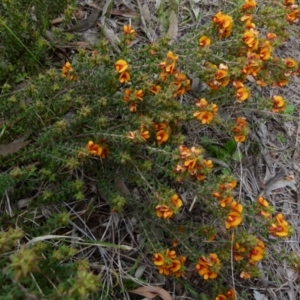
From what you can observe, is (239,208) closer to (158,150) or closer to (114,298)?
(158,150)

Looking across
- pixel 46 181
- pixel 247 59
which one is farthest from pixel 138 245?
pixel 247 59

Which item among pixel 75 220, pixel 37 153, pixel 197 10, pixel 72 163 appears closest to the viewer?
pixel 72 163

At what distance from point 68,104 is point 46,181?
40cm

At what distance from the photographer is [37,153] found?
7.77 ft

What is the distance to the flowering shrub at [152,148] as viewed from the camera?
225 cm

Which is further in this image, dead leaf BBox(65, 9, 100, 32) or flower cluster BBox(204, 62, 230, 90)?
dead leaf BBox(65, 9, 100, 32)

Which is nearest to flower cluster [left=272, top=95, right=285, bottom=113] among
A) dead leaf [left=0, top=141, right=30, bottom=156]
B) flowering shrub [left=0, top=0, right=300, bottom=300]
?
flowering shrub [left=0, top=0, right=300, bottom=300]

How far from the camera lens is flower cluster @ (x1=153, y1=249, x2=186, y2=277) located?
88.5 inches

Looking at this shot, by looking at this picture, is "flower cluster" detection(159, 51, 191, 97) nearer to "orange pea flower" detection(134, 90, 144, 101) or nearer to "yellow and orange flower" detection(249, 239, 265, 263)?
"orange pea flower" detection(134, 90, 144, 101)

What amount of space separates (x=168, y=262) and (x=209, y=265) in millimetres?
171

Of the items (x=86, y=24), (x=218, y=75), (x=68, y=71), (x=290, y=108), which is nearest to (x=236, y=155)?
(x=290, y=108)

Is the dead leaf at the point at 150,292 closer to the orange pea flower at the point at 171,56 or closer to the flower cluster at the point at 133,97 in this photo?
the flower cluster at the point at 133,97

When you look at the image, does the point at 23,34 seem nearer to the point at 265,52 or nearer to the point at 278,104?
the point at 265,52

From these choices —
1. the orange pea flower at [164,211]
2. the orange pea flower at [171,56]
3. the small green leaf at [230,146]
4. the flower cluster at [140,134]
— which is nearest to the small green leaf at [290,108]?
the small green leaf at [230,146]
